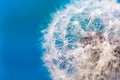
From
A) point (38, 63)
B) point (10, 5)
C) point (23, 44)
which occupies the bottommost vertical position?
point (38, 63)

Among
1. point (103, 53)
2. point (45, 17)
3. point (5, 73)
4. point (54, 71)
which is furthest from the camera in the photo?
point (5, 73)

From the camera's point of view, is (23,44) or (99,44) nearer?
(99,44)

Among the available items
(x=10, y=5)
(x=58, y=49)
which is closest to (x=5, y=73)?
(x=10, y=5)

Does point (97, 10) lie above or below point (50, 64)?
above

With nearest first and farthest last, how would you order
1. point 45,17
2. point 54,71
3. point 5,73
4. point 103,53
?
point 103,53 → point 54,71 → point 45,17 → point 5,73

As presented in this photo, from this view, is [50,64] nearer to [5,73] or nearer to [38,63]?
[38,63]
